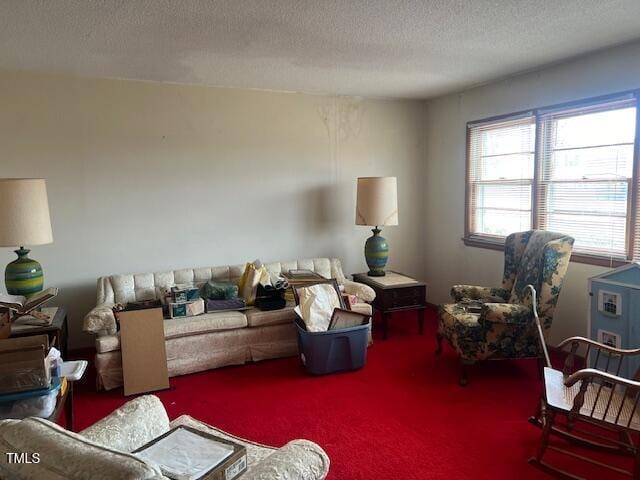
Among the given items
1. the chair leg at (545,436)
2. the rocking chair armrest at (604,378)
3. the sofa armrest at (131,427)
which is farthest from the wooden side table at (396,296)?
the sofa armrest at (131,427)

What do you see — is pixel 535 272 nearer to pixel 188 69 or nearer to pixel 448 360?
pixel 448 360

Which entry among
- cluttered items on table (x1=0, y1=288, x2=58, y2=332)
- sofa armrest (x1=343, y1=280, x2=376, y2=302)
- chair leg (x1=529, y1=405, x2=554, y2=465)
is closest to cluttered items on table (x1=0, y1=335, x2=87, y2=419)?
cluttered items on table (x1=0, y1=288, x2=58, y2=332)

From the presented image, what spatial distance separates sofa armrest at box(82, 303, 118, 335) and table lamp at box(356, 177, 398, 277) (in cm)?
239

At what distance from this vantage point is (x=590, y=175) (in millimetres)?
3539

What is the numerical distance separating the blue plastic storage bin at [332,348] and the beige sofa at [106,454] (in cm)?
171

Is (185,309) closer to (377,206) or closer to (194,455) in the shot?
(377,206)

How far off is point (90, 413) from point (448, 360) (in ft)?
8.82

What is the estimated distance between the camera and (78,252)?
3961mm

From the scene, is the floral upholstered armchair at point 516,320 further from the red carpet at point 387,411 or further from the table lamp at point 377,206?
the table lamp at point 377,206

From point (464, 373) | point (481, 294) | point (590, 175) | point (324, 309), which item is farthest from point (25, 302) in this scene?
point (590, 175)

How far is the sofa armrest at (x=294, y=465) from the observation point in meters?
1.36

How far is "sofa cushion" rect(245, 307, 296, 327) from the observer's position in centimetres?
370

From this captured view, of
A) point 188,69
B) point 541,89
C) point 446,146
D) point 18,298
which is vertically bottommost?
point 18,298

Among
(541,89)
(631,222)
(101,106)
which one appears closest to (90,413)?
Answer: (101,106)
